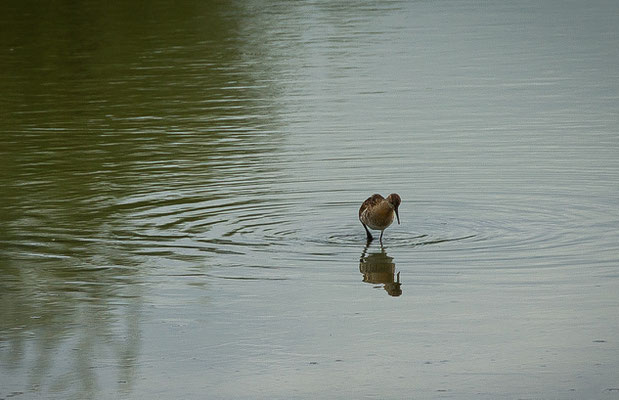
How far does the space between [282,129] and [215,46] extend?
12.1 m

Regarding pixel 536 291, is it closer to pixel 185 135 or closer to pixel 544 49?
pixel 185 135

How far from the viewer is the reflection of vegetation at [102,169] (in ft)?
29.5

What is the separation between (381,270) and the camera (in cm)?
1070

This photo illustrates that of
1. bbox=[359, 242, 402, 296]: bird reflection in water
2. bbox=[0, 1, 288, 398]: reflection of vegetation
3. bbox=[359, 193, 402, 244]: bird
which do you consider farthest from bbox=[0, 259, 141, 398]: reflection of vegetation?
bbox=[359, 193, 402, 244]: bird

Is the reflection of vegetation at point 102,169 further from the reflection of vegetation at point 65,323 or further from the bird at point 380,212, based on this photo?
the bird at point 380,212

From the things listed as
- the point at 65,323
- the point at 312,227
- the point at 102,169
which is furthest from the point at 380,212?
the point at 102,169

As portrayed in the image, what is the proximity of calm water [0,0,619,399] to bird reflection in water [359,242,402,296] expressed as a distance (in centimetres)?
5

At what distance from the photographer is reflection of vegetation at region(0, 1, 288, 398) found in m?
8.98

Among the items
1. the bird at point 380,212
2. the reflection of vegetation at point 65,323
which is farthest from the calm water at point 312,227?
the bird at point 380,212

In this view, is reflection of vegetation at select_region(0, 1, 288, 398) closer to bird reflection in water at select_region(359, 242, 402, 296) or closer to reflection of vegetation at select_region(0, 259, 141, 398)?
reflection of vegetation at select_region(0, 259, 141, 398)

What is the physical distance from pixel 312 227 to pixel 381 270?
1.79 m

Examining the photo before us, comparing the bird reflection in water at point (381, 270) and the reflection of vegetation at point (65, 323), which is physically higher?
the reflection of vegetation at point (65, 323)

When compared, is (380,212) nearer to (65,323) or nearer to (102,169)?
(65,323)

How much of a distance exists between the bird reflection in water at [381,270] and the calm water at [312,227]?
0.15 ft
